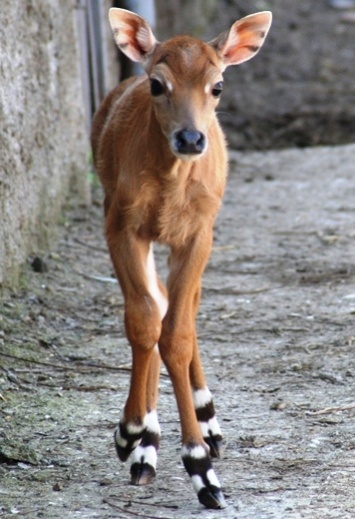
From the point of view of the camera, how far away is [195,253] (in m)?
6.23

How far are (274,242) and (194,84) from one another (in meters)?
5.04

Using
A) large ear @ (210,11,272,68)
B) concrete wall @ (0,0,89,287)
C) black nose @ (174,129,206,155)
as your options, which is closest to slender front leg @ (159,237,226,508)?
black nose @ (174,129,206,155)

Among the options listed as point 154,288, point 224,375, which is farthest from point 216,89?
point 224,375

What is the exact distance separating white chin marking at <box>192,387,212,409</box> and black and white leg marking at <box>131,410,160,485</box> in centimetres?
29

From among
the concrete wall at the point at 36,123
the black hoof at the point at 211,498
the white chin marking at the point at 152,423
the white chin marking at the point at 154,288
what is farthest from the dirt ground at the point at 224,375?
the white chin marking at the point at 154,288

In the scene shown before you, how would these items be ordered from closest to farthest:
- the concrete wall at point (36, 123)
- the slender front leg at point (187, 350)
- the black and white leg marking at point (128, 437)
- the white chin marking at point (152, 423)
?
1. the slender front leg at point (187, 350)
2. the black and white leg marking at point (128, 437)
3. the white chin marking at point (152, 423)
4. the concrete wall at point (36, 123)

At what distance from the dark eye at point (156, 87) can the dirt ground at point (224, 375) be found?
1.84 m

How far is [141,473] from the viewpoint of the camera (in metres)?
5.98

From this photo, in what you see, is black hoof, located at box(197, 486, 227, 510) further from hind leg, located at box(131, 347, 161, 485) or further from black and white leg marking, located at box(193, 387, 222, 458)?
black and white leg marking, located at box(193, 387, 222, 458)

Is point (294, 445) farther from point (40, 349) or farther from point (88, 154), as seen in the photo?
point (88, 154)

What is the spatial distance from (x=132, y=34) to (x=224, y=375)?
7.44 ft

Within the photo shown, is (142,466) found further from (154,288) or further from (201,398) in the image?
(154,288)

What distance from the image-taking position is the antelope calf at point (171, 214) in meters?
5.98

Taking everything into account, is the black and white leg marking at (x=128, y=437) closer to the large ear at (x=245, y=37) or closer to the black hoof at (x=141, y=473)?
the black hoof at (x=141, y=473)
